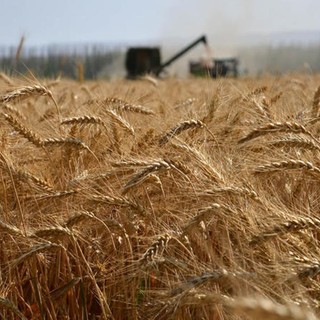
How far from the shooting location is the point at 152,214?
2439 mm

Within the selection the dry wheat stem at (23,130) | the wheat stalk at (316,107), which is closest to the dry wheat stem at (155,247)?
the dry wheat stem at (23,130)

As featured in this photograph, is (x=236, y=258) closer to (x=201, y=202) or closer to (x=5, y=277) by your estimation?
(x=201, y=202)

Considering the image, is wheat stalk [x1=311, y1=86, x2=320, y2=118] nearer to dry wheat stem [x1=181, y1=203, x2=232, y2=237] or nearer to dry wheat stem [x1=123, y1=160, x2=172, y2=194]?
dry wheat stem [x1=123, y1=160, x2=172, y2=194]

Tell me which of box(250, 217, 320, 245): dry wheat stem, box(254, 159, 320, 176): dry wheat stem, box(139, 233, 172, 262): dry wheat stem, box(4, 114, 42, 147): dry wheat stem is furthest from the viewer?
box(4, 114, 42, 147): dry wheat stem

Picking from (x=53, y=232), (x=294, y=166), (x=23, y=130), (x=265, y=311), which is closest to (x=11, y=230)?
(x=53, y=232)

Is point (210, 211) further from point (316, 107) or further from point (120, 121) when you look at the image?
point (316, 107)

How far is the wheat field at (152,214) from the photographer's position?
1888 millimetres

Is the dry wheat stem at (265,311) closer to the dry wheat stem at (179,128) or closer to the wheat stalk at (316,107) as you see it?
Result: the dry wheat stem at (179,128)

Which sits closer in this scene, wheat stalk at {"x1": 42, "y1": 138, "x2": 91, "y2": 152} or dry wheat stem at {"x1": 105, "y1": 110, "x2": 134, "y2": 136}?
wheat stalk at {"x1": 42, "y1": 138, "x2": 91, "y2": 152}

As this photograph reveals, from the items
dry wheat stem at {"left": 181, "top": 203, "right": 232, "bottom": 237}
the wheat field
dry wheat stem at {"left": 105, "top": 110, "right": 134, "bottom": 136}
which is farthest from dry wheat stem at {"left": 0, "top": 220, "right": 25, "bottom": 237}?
dry wheat stem at {"left": 105, "top": 110, "right": 134, "bottom": 136}

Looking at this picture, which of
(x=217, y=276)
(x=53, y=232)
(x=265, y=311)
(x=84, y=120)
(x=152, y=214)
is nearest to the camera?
(x=265, y=311)

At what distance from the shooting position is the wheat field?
6.19 feet

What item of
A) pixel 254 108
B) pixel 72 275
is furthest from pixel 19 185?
pixel 254 108

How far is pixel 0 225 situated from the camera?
8.00ft
